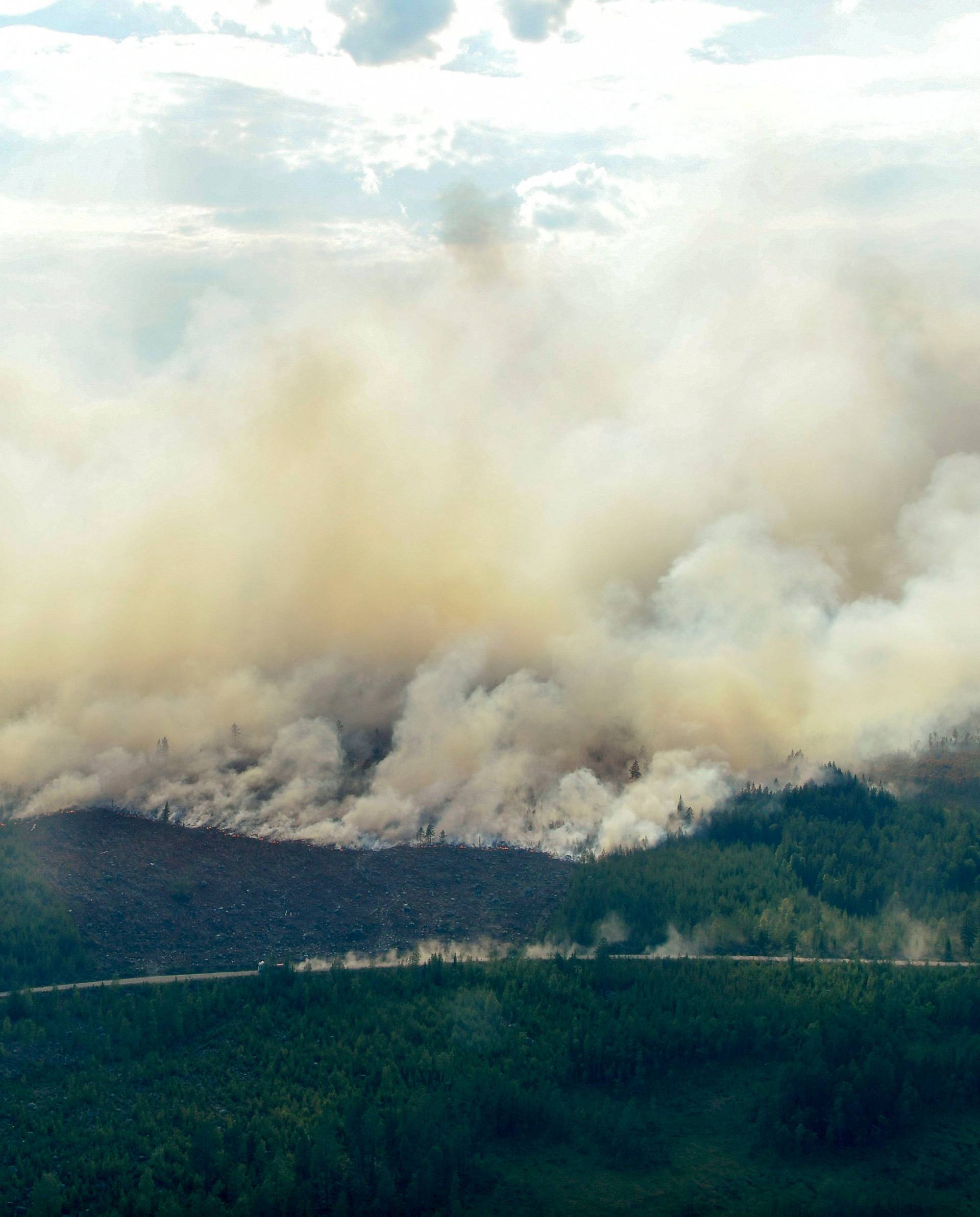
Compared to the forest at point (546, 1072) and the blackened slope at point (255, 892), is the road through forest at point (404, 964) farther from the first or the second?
the blackened slope at point (255, 892)

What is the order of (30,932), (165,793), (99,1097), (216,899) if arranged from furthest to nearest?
(165,793)
(216,899)
(30,932)
(99,1097)

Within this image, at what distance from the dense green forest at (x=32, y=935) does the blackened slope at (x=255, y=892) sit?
85 cm

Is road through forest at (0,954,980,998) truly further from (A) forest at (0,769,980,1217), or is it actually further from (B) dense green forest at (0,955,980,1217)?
(B) dense green forest at (0,955,980,1217)

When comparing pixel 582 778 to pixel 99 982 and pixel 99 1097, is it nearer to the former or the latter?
pixel 99 982

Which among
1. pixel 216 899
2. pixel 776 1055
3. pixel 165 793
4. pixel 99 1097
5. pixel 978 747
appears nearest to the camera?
pixel 99 1097

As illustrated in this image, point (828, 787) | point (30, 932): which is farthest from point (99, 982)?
point (828, 787)

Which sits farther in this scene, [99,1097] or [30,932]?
[30,932]

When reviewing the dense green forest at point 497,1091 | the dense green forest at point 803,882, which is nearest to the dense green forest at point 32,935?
the dense green forest at point 497,1091

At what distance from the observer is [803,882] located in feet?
269

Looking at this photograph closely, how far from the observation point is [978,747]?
94875mm

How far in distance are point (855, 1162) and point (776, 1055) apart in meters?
6.24

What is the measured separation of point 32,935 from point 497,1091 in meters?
25.4

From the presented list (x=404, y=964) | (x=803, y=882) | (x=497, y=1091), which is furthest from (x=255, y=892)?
(x=803, y=882)

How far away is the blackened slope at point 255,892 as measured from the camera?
245ft
